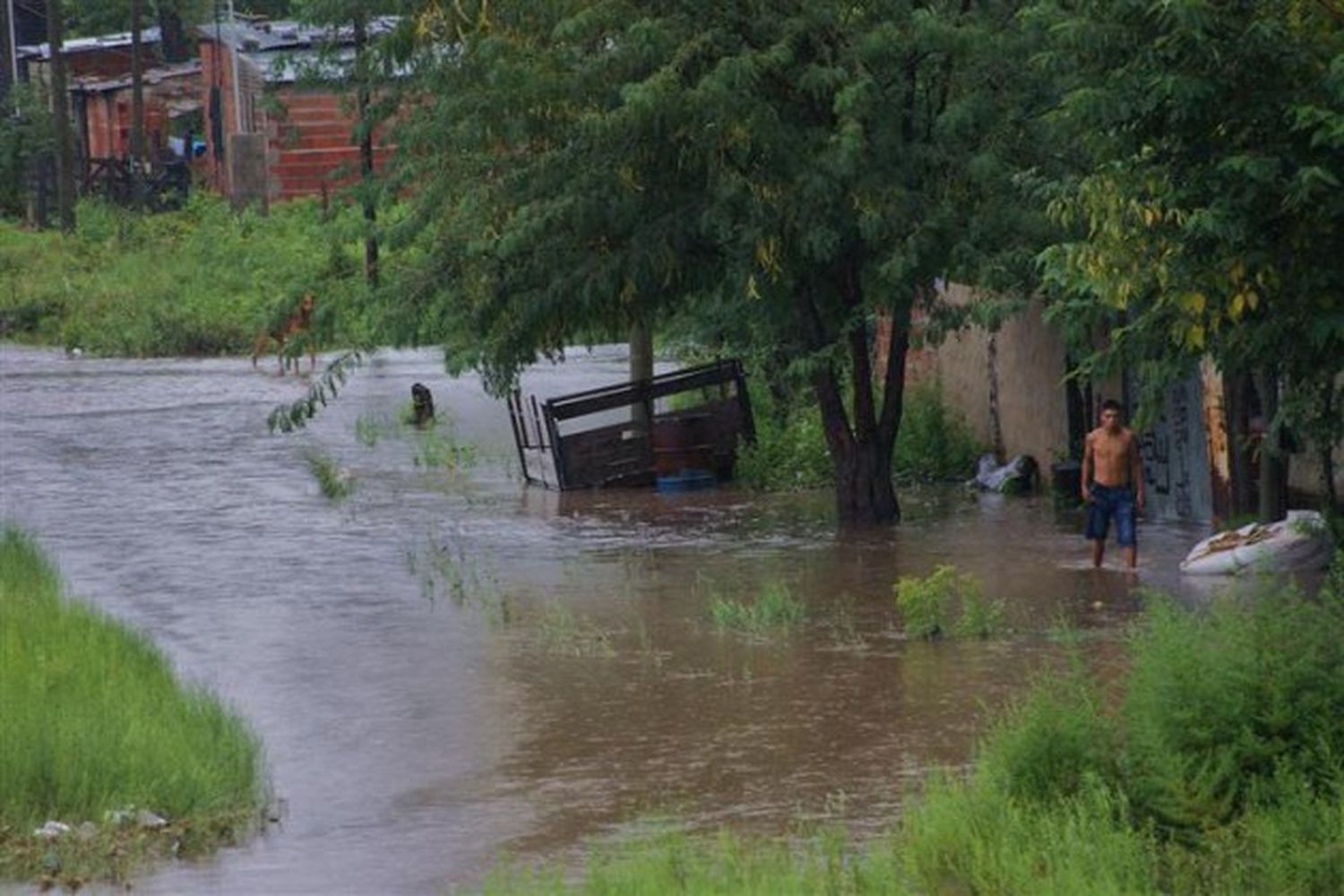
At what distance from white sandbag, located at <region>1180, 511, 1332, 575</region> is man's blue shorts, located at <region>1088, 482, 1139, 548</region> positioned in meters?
0.50

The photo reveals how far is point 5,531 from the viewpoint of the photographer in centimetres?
2088

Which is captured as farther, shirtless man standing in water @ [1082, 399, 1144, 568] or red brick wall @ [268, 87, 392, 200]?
red brick wall @ [268, 87, 392, 200]

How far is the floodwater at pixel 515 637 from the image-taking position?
1249 centimetres

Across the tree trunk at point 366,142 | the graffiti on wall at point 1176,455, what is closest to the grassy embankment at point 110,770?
the tree trunk at point 366,142

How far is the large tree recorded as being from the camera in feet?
68.8

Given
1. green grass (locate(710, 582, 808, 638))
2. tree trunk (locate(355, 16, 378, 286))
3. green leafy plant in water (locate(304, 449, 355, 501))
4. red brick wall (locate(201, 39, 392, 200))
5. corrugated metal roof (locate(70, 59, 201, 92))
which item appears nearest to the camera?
green grass (locate(710, 582, 808, 638))

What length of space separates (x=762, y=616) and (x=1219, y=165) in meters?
6.38

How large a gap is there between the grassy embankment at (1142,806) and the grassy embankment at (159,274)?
31095 millimetres

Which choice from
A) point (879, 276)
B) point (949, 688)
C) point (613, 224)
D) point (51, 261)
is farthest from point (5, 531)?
point (51, 261)

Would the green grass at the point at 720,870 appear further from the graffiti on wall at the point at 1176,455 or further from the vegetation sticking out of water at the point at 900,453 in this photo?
the vegetation sticking out of water at the point at 900,453

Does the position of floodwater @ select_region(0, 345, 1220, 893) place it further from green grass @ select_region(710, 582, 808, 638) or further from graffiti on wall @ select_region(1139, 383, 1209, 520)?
graffiti on wall @ select_region(1139, 383, 1209, 520)

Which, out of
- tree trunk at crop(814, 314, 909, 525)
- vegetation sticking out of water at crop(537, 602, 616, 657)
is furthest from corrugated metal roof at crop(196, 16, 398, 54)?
vegetation sticking out of water at crop(537, 602, 616, 657)

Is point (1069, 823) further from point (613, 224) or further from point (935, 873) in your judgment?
point (613, 224)

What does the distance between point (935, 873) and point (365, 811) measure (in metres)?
3.58
